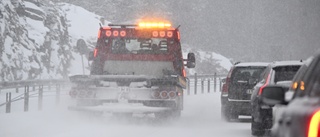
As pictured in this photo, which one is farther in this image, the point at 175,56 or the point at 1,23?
the point at 1,23

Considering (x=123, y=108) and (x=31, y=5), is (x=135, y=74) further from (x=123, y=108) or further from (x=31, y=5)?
(x=31, y=5)

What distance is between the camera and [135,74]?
1705cm

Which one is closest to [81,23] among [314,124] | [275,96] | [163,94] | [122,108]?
[163,94]

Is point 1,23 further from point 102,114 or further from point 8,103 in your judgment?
point 102,114

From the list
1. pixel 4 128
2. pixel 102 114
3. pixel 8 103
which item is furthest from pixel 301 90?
pixel 8 103

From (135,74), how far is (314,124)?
1323 centimetres

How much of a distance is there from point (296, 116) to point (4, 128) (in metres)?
10.1

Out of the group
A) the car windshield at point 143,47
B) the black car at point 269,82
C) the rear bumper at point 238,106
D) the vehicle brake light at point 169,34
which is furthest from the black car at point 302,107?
the car windshield at point 143,47

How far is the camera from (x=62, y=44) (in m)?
49.9

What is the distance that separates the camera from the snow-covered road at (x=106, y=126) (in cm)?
1304

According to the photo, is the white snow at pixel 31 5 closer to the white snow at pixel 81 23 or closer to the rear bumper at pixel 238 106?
the white snow at pixel 81 23

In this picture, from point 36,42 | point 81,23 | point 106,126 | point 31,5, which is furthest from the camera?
point 81,23

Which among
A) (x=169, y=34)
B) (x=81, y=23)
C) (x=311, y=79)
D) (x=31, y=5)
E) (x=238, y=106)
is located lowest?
(x=238, y=106)

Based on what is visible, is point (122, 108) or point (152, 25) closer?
point (122, 108)
